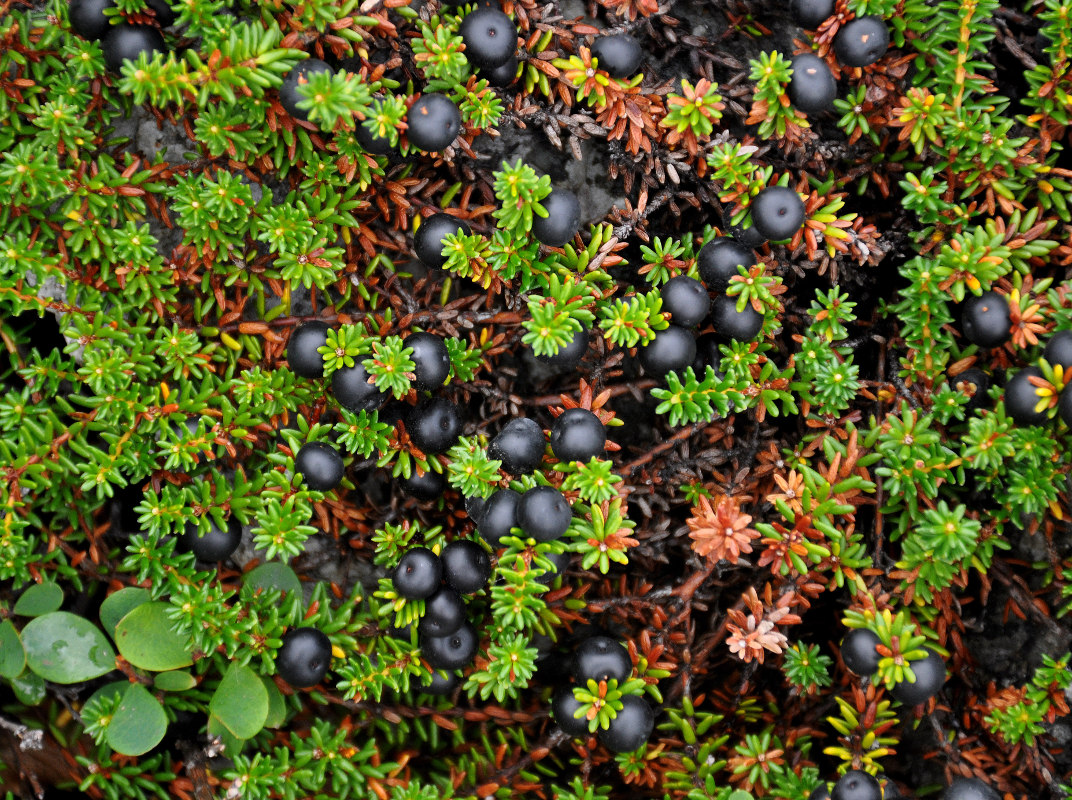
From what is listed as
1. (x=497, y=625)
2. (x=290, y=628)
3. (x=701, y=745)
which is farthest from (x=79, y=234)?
(x=701, y=745)

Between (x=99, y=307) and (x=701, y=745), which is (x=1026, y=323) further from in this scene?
(x=99, y=307)

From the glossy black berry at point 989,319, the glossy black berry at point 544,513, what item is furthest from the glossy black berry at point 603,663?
the glossy black berry at point 989,319

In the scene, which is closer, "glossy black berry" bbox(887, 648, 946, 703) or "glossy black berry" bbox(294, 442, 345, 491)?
"glossy black berry" bbox(887, 648, 946, 703)

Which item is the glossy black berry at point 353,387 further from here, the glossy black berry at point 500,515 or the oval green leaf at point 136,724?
the oval green leaf at point 136,724

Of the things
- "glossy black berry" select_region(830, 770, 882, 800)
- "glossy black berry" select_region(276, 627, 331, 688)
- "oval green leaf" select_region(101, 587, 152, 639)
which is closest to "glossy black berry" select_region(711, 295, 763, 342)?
"glossy black berry" select_region(830, 770, 882, 800)

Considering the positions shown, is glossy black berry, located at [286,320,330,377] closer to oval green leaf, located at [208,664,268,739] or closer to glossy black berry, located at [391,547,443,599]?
glossy black berry, located at [391,547,443,599]

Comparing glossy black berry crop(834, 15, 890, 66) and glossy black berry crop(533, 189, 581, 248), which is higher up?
glossy black berry crop(834, 15, 890, 66)
